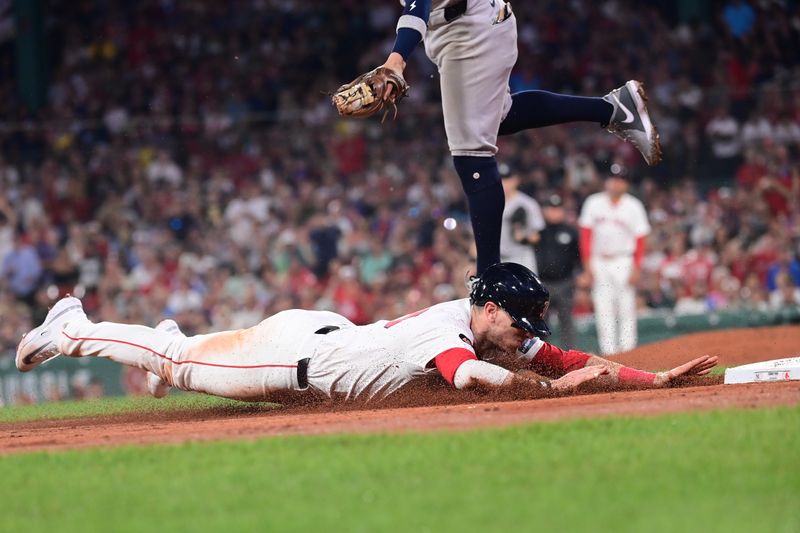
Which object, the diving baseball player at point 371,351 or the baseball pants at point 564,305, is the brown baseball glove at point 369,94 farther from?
the baseball pants at point 564,305

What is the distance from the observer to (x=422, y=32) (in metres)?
5.93

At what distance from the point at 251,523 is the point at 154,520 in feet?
1.14

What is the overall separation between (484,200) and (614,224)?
5972mm

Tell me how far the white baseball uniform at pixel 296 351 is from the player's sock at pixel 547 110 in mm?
1157

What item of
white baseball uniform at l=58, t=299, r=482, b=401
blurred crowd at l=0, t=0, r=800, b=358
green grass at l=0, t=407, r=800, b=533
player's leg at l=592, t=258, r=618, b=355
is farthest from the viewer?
blurred crowd at l=0, t=0, r=800, b=358

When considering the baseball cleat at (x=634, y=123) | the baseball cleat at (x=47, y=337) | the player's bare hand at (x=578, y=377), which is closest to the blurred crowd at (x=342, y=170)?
the baseball cleat at (x=634, y=123)

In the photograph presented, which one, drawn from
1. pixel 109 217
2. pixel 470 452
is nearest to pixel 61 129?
pixel 109 217

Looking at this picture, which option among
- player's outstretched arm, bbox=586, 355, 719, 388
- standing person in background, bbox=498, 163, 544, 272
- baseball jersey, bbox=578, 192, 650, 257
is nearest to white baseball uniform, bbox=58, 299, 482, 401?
player's outstretched arm, bbox=586, 355, 719, 388

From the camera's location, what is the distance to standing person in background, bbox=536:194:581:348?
11656 mm

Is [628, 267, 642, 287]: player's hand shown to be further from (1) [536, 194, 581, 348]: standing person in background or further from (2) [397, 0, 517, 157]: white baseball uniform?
(2) [397, 0, 517, 157]: white baseball uniform

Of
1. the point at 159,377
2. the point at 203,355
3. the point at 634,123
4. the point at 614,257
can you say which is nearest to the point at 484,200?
the point at 634,123

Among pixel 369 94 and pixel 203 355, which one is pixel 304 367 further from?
pixel 369 94

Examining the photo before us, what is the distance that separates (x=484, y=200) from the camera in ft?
21.2

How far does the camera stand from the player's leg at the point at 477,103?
6438mm
